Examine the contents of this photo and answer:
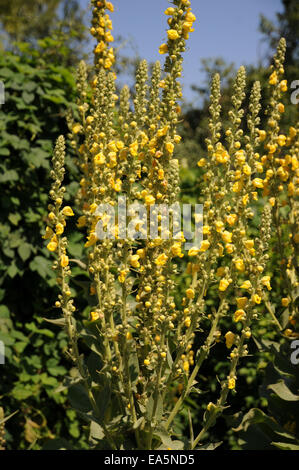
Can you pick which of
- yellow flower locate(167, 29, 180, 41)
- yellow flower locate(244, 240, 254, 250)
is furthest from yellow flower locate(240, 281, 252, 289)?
yellow flower locate(167, 29, 180, 41)

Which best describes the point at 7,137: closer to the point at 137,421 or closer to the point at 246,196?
the point at 246,196

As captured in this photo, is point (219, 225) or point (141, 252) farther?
point (141, 252)

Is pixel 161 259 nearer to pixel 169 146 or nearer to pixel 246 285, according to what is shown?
pixel 246 285

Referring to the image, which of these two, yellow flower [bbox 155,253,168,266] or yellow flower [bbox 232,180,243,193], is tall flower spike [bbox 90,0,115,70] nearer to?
yellow flower [bbox 232,180,243,193]

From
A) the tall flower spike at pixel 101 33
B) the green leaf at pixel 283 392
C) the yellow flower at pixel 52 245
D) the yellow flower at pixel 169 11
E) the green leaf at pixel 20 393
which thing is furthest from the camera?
the green leaf at pixel 20 393

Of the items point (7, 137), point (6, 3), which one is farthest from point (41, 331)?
point (6, 3)

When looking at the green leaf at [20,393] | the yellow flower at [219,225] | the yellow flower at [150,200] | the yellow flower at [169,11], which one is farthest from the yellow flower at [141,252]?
the green leaf at [20,393]

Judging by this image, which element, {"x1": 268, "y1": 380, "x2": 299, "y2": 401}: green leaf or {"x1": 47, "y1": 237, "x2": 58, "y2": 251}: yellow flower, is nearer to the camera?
{"x1": 47, "y1": 237, "x2": 58, "y2": 251}: yellow flower

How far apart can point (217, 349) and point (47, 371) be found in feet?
5.38

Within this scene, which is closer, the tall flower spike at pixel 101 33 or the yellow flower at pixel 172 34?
the yellow flower at pixel 172 34

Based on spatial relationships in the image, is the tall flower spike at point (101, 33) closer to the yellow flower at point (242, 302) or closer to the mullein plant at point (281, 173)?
the mullein plant at point (281, 173)

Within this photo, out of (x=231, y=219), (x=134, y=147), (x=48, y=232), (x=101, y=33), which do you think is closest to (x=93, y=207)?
(x=48, y=232)

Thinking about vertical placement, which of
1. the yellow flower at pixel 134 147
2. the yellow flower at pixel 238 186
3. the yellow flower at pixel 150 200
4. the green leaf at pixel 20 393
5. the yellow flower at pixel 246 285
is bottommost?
the green leaf at pixel 20 393
